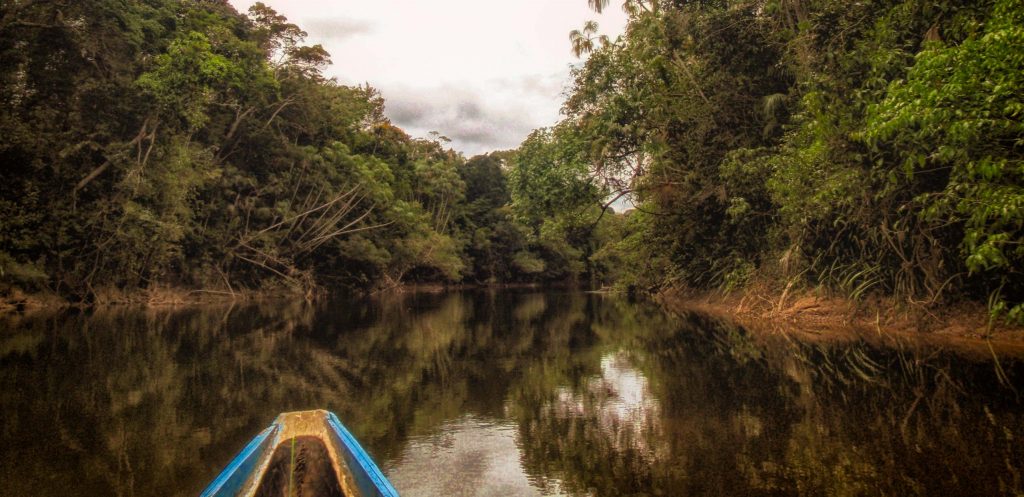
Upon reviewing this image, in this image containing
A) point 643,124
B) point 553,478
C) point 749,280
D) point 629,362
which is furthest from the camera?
point 643,124

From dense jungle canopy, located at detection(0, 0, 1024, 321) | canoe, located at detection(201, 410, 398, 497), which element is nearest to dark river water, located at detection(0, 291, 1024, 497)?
canoe, located at detection(201, 410, 398, 497)

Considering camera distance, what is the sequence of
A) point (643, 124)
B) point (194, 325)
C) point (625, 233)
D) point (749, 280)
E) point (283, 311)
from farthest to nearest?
point (625, 233) → point (283, 311) → point (643, 124) → point (749, 280) → point (194, 325)

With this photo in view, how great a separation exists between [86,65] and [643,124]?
19.6 metres

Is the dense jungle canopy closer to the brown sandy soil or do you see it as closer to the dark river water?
the brown sandy soil

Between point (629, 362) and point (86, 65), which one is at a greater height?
point (86, 65)

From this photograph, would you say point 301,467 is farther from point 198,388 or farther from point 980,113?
point 980,113

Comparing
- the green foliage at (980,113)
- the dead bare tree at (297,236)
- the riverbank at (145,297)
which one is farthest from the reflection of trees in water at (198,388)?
the dead bare tree at (297,236)

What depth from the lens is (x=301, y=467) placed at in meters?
3.92

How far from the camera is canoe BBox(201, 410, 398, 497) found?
363cm

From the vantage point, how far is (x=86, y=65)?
23.8 metres

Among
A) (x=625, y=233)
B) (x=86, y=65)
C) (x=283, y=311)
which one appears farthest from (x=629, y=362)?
(x=86, y=65)

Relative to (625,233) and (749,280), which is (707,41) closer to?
(749,280)

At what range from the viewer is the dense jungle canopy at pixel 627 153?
1008 centimetres

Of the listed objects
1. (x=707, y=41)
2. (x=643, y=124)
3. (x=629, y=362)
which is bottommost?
(x=629, y=362)
